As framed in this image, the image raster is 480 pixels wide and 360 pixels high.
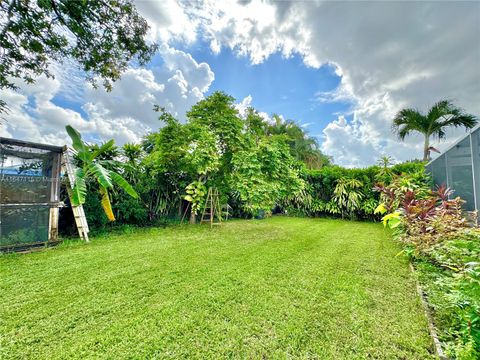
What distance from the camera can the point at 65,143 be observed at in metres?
5.96

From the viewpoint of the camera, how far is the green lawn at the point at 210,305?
1983 mm

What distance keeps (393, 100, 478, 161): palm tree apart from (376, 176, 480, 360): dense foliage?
23.1 ft

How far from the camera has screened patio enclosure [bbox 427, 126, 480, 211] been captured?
166 inches

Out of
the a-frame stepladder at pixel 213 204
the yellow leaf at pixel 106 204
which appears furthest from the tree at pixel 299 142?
the yellow leaf at pixel 106 204

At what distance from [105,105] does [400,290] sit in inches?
448

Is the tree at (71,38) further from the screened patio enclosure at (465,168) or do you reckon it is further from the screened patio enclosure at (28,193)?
the screened patio enclosure at (465,168)

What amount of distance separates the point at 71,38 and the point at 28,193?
5256mm

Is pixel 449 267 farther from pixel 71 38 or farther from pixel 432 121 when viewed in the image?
pixel 71 38

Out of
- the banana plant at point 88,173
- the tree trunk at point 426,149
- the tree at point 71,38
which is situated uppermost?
the tree at point 71,38

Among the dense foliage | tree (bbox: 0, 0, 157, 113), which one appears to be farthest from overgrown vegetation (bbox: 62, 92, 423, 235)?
the dense foliage

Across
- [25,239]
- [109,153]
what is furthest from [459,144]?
[25,239]

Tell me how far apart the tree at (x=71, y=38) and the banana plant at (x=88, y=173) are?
1.67 meters

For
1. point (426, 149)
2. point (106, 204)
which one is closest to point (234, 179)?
point (106, 204)

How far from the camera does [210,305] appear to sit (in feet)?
8.78
